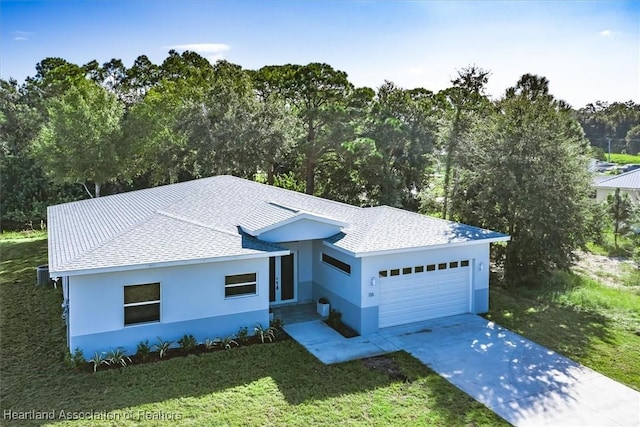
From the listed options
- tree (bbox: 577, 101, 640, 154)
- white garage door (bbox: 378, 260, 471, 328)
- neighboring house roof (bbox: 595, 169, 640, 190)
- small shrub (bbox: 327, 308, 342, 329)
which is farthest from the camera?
tree (bbox: 577, 101, 640, 154)

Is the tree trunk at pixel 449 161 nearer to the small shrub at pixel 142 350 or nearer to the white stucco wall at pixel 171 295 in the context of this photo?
the white stucco wall at pixel 171 295

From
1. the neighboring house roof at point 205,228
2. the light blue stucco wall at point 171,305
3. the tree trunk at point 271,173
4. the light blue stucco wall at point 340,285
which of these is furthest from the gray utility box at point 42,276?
the tree trunk at point 271,173

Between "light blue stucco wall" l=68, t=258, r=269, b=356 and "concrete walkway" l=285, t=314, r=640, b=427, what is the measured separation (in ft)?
5.84

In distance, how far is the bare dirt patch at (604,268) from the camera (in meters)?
20.4

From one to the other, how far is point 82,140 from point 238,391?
2279 cm

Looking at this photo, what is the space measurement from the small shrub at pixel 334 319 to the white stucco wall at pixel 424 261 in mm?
1217

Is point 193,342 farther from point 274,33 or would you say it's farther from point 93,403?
point 274,33

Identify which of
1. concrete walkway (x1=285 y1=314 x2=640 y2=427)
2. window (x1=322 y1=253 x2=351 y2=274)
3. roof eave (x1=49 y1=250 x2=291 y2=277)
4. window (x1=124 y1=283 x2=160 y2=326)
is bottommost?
concrete walkway (x1=285 y1=314 x2=640 y2=427)

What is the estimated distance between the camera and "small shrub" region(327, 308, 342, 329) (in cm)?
1412

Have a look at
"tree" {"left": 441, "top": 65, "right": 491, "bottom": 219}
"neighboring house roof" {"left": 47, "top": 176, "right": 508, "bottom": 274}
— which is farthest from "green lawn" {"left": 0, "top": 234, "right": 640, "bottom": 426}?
"tree" {"left": 441, "top": 65, "right": 491, "bottom": 219}

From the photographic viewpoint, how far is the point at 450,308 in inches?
596

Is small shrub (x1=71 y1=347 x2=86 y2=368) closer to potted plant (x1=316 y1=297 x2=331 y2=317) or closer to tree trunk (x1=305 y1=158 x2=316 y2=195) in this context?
potted plant (x1=316 y1=297 x2=331 y2=317)

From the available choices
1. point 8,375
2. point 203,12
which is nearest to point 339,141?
point 203,12

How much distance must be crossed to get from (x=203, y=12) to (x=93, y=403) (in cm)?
1140
